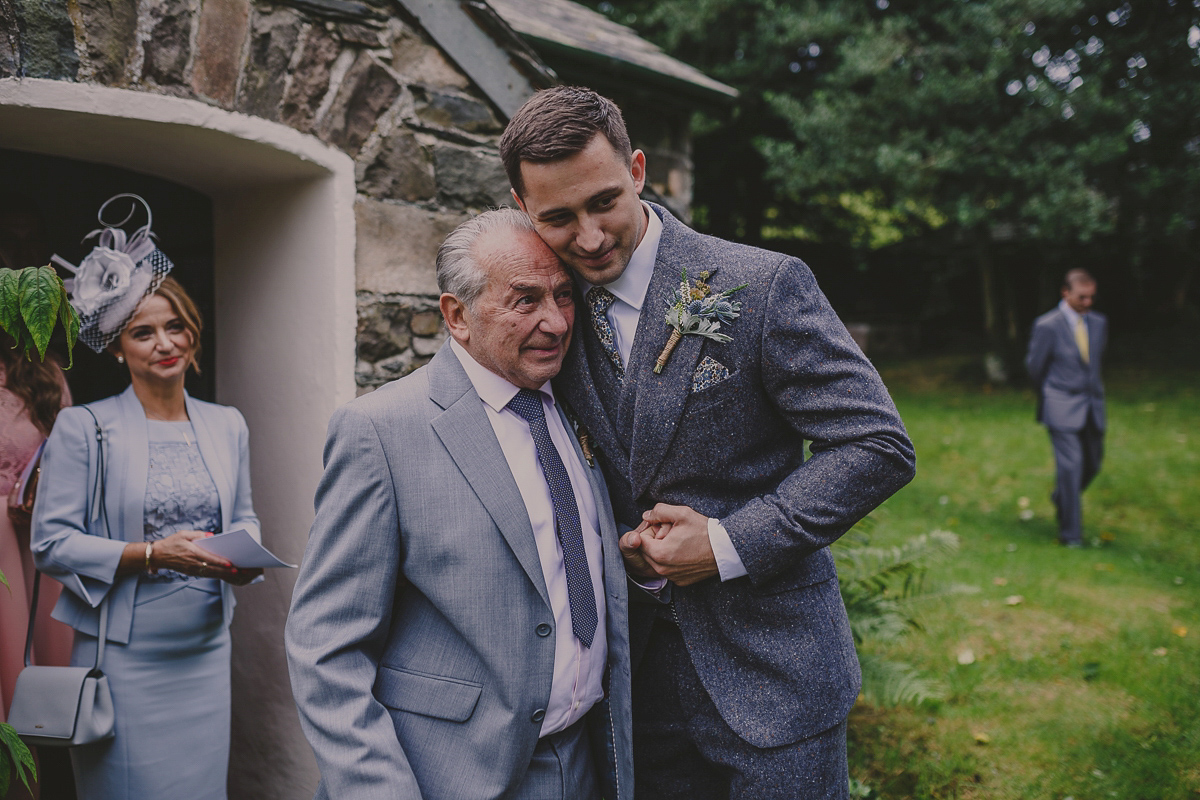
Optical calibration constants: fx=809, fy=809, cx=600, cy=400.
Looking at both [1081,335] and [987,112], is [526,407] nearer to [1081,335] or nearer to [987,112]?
[1081,335]

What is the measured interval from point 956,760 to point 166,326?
398cm

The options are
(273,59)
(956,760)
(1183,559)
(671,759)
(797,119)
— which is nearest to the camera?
(671,759)

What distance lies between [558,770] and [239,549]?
134 centimetres

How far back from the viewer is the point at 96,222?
12.0 feet

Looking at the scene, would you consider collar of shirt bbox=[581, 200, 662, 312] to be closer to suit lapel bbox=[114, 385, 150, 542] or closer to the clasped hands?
the clasped hands

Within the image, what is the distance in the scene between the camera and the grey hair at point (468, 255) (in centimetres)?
199

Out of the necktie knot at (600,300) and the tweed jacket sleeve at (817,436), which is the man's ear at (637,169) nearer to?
the necktie knot at (600,300)

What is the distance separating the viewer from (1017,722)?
4289mm

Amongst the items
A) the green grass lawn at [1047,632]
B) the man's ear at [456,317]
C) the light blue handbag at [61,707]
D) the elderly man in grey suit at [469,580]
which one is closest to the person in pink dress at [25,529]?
the light blue handbag at [61,707]

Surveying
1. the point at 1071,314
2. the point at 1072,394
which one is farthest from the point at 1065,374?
the point at 1071,314

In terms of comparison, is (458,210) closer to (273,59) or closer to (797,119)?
(273,59)

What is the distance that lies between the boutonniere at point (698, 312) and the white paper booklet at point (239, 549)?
1.52 metres

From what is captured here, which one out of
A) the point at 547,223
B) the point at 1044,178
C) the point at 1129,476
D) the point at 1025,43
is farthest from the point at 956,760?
the point at 1025,43

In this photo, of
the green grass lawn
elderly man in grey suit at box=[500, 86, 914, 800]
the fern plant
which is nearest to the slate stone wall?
elderly man in grey suit at box=[500, 86, 914, 800]
